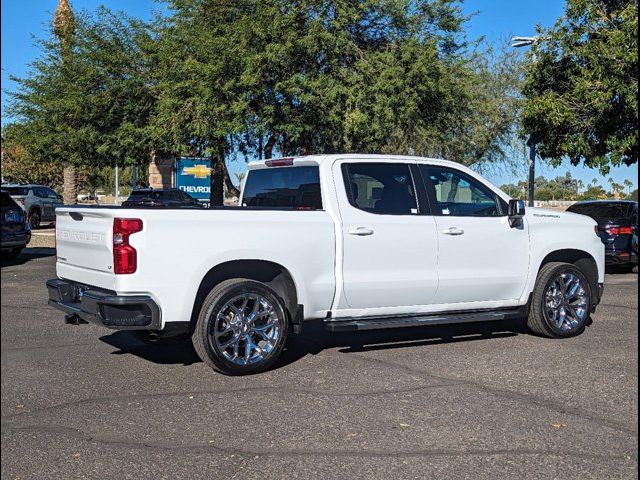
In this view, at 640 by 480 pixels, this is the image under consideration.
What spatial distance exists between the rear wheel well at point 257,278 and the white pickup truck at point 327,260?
0.04 feet

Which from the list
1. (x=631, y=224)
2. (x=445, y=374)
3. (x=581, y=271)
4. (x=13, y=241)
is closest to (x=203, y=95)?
(x=13, y=241)

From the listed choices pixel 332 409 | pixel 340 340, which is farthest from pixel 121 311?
pixel 340 340

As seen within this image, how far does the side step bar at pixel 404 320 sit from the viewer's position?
6727 millimetres

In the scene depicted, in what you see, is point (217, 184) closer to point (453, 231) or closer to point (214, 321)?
point (453, 231)

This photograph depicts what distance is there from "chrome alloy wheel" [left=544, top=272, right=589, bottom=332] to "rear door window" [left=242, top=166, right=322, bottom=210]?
2746mm

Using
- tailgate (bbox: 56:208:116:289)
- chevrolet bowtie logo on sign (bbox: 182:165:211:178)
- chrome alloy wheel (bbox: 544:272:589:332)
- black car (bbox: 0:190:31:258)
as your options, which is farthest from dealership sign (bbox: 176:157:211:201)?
tailgate (bbox: 56:208:116:289)

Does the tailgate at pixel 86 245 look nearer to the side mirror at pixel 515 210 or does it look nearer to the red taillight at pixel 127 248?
the red taillight at pixel 127 248

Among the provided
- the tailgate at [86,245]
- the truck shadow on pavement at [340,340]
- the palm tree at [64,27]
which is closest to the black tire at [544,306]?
the truck shadow on pavement at [340,340]

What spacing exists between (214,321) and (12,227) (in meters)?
11.0

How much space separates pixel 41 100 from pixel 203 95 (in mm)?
6450

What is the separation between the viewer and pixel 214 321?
6164 mm

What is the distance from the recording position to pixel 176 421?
5027 mm

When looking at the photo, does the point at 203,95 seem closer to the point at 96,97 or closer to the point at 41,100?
the point at 96,97

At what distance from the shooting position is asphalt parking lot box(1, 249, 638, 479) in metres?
4.28
